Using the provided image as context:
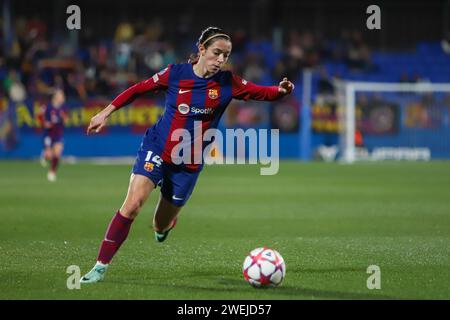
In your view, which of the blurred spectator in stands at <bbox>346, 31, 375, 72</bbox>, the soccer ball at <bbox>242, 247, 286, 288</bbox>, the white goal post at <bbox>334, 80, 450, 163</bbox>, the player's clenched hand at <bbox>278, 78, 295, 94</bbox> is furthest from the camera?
the blurred spectator in stands at <bbox>346, 31, 375, 72</bbox>

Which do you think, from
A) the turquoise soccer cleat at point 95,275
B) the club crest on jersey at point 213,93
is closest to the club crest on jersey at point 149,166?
the club crest on jersey at point 213,93

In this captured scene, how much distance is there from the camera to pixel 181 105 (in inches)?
321

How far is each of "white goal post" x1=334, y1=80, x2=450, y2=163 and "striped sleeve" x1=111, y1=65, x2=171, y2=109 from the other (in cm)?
2253

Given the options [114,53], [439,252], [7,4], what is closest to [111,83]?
[114,53]

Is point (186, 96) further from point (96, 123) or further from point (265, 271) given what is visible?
point (265, 271)

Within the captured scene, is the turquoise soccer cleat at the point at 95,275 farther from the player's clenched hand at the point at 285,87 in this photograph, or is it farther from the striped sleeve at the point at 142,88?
the player's clenched hand at the point at 285,87

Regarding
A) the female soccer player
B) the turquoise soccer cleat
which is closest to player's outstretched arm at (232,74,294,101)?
the female soccer player

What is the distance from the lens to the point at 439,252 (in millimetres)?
9609

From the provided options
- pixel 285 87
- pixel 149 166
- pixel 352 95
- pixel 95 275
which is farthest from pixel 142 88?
pixel 352 95

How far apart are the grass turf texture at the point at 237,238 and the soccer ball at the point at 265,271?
0.09 metres

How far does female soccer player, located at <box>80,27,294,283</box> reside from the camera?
783 centimetres

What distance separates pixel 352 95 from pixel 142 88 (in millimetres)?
23337

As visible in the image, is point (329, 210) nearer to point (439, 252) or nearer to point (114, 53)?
point (439, 252)

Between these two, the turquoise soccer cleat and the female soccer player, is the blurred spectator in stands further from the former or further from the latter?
the turquoise soccer cleat
